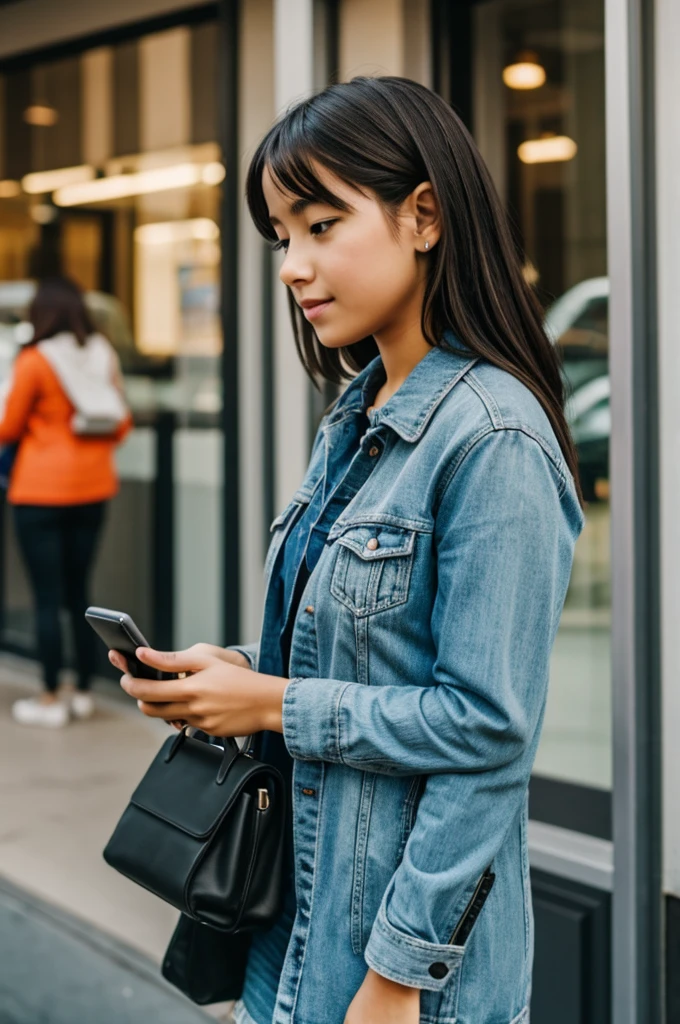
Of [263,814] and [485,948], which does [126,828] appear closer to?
[263,814]

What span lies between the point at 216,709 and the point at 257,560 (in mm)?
2294

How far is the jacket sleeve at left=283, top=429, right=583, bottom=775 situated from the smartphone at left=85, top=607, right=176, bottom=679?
0.78 feet

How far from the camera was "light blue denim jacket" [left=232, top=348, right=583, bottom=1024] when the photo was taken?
1.20 m

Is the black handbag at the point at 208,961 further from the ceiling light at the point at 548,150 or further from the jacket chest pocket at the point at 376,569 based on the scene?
the ceiling light at the point at 548,150

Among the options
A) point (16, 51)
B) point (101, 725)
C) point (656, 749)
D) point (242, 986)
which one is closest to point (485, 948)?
point (242, 986)

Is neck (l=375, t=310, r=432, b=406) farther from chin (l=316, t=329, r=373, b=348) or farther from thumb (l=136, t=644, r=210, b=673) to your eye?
thumb (l=136, t=644, r=210, b=673)

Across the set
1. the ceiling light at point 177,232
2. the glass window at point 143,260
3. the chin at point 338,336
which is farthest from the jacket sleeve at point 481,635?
the ceiling light at point 177,232

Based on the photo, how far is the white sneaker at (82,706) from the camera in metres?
5.21

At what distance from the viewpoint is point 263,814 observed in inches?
55.7

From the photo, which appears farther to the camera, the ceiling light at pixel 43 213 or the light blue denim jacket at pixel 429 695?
the ceiling light at pixel 43 213

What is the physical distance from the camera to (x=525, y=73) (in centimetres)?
394

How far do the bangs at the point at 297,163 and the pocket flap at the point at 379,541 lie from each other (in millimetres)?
365

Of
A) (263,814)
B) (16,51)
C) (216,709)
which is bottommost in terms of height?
(263,814)

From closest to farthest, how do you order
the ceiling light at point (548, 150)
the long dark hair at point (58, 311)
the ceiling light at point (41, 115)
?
1. the ceiling light at point (548, 150)
2. the long dark hair at point (58, 311)
3. the ceiling light at point (41, 115)
